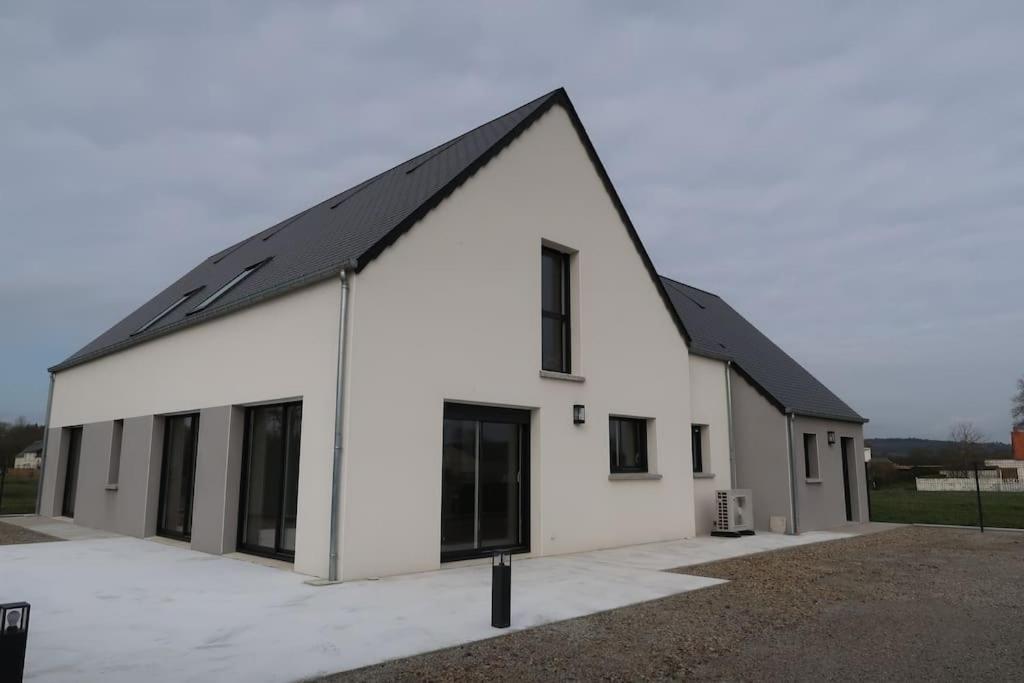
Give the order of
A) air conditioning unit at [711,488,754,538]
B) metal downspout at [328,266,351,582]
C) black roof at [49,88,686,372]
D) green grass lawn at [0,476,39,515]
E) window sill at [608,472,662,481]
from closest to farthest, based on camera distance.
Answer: metal downspout at [328,266,351,582] < black roof at [49,88,686,372] < window sill at [608,472,662,481] < air conditioning unit at [711,488,754,538] < green grass lawn at [0,476,39,515]

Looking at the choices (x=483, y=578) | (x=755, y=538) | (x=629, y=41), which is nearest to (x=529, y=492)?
(x=483, y=578)

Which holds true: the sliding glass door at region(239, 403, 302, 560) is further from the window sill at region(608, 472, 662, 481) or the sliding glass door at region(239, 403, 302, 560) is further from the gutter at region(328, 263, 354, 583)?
the window sill at region(608, 472, 662, 481)

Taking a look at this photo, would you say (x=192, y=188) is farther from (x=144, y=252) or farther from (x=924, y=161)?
(x=924, y=161)

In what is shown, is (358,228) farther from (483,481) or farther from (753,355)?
(753,355)

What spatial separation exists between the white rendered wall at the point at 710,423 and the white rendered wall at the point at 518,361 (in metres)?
0.91

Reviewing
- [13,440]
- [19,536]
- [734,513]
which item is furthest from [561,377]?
[13,440]

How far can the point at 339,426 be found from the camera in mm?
7547

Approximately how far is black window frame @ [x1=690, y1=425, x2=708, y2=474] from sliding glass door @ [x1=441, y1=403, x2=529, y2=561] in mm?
5996

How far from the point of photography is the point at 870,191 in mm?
15273

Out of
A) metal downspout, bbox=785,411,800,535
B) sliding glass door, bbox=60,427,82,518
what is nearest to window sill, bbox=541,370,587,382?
metal downspout, bbox=785,411,800,535

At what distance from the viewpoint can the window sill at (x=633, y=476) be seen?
1125 cm

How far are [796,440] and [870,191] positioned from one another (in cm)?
635

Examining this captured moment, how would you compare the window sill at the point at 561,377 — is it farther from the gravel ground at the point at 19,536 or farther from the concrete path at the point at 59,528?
the gravel ground at the point at 19,536

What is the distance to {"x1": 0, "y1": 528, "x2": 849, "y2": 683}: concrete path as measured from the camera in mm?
4398
